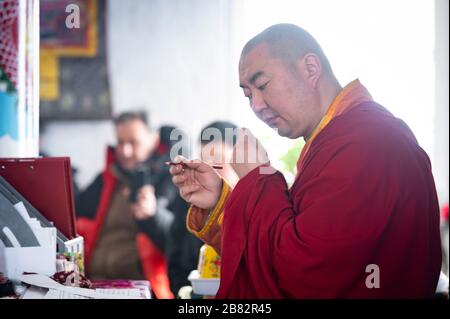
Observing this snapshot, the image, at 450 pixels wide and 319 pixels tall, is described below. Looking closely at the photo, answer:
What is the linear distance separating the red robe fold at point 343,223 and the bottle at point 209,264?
474mm

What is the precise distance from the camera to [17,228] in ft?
4.10

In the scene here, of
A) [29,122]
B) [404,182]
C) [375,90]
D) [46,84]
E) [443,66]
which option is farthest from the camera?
[46,84]

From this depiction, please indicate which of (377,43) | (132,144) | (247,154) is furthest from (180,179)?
(132,144)

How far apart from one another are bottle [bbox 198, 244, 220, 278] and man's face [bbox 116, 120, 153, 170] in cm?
132

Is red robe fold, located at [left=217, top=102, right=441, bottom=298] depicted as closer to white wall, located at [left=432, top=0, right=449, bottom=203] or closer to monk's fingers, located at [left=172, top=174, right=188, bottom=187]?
monk's fingers, located at [left=172, top=174, right=188, bottom=187]

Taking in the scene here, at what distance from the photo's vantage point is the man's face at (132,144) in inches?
117

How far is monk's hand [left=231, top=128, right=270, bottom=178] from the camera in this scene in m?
1.32

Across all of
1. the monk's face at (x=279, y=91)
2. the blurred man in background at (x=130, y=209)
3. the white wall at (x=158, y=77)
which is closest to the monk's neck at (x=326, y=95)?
the monk's face at (x=279, y=91)

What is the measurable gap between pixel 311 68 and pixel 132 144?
1870 mm

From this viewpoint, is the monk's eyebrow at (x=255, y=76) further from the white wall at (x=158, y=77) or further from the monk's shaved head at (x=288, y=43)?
the white wall at (x=158, y=77)

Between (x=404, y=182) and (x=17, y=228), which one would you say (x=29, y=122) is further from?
(x=404, y=182)

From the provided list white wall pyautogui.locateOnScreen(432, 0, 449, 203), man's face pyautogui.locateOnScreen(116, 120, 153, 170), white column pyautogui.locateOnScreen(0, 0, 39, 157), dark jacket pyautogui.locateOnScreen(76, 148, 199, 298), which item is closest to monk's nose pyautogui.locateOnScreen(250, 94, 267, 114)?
white column pyautogui.locateOnScreen(0, 0, 39, 157)
